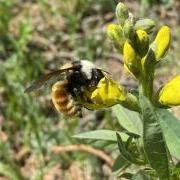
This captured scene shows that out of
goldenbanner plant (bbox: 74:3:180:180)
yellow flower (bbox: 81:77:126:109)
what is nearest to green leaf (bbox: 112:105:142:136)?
goldenbanner plant (bbox: 74:3:180:180)

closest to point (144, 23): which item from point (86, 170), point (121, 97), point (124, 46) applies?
point (124, 46)

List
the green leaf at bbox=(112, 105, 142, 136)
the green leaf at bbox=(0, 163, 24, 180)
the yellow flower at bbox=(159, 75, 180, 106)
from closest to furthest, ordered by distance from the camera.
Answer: the yellow flower at bbox=(159, 75, 180, 106)
the green leaf at bbox=(112, 105, 142, 136)
the green leaf at bbox=(0, 163, 24, 180)

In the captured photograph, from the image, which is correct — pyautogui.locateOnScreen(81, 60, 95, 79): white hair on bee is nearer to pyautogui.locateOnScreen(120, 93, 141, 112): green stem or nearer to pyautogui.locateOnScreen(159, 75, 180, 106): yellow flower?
pyautogui.locateOnScreen(120, 93, 141, 112): green stem

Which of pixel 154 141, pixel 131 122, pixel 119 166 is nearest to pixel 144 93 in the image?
pixel 154 141

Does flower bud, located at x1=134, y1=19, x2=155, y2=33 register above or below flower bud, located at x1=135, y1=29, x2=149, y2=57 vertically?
above

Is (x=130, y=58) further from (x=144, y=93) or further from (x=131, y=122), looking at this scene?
(x=131, y=122)

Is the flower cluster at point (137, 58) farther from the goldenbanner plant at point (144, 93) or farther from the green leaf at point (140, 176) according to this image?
the green leaf at point (140, 176)
